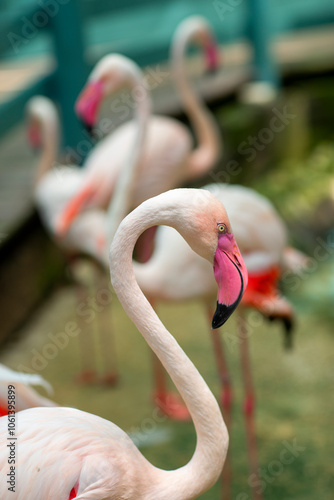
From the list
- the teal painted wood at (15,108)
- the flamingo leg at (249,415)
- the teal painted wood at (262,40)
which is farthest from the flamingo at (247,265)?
the teal painted wood at (262,40)

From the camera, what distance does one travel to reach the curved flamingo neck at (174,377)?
1.56 m

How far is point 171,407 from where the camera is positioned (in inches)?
133

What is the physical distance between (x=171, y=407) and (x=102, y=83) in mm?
1480

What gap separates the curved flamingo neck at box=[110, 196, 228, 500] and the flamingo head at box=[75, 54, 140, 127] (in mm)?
1465

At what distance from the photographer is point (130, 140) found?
389cm

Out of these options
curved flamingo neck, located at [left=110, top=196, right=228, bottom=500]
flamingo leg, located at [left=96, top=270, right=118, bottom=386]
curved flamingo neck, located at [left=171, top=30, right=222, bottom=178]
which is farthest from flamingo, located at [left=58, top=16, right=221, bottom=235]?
curved flamingo neck, located at [left=110, top=196, right=228, bottom=500]

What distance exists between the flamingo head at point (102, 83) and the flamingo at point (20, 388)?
4.45ft

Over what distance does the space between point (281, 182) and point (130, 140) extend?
233 cm

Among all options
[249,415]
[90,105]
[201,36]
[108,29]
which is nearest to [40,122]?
[201,36]

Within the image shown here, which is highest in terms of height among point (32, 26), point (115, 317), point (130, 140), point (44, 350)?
point (32, 26)

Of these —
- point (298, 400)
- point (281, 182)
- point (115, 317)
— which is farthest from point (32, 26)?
point (298, 400)

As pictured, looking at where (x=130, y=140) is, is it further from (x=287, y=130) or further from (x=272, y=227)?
(x=287, y=130)

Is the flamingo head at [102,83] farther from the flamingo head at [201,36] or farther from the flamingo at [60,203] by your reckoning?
the flamingo head at [201,36]

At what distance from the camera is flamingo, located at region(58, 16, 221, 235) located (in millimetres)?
2992
